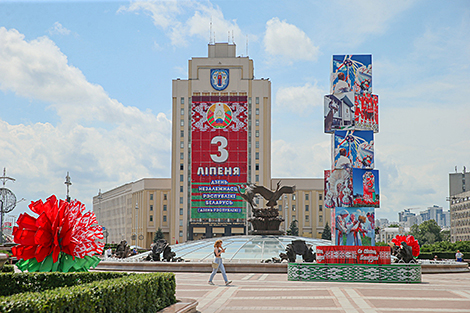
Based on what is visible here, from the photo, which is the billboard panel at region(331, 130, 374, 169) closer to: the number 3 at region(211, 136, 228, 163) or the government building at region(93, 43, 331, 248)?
the government building at region(93, 43, 331, 248)

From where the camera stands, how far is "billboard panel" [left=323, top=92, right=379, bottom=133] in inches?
1300

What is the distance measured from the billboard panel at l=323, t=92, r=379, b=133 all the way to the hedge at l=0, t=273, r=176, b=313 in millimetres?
24505

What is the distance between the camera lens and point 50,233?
9.93 metres

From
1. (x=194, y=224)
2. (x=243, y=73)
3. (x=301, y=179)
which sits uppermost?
(x=243, y=73)

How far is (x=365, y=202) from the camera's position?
32469 mm

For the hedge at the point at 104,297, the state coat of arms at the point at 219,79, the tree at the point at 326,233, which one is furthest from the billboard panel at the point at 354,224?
the state coat of arms at the point at 219,79

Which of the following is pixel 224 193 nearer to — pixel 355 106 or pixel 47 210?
pixel 355 106

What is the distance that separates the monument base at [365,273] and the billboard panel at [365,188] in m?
13.1

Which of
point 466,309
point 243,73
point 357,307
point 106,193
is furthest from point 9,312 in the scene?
point 106,193

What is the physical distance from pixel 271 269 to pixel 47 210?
53.1 ft

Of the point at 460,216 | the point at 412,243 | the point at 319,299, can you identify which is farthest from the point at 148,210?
the point at 319,299

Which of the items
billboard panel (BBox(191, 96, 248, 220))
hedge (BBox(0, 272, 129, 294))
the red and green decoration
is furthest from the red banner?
billboard panel (BBox(191, 96, 248, 220))

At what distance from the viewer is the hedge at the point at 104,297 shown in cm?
629

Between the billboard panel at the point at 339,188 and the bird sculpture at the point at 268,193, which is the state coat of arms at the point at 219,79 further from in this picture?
the billboard panel at the point at 339,188
